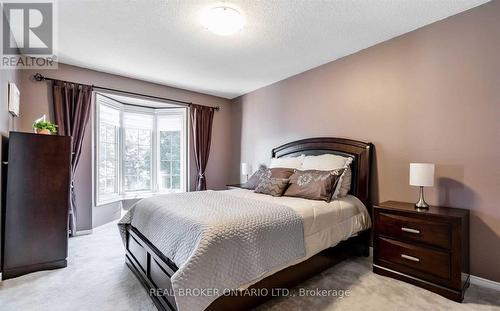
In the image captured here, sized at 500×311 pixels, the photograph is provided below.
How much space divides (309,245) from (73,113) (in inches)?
146

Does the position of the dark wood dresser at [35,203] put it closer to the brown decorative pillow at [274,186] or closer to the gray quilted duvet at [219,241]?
the gray quilted duvet at [219,241]

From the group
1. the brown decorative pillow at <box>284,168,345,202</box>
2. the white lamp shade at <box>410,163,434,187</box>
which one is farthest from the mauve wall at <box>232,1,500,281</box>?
the brown decorative pillow at <box>284,168,345,202</box>

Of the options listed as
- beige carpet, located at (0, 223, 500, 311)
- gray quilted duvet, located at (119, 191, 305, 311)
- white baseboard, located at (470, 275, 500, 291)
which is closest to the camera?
gray quilted duvet, located at (119, 191, 305, 311)

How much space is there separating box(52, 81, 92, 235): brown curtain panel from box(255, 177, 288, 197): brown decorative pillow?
271 cm

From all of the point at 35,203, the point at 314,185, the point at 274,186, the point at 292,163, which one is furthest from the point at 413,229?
the point at 35,203

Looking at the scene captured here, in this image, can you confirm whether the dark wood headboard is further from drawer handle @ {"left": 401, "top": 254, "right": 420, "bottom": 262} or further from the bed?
drawer handle @ {"left": 401, "top": 254, "right": 420, "bottom": 262}

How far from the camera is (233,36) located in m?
2.71

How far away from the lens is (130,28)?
8.30 feet

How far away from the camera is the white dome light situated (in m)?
2.20

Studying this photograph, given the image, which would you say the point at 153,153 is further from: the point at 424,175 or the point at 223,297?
the point at 424,175

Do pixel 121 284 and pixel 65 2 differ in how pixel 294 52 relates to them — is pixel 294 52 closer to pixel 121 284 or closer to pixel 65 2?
pixel 65 2

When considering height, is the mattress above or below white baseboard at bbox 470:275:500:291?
above

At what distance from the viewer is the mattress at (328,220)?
6.89 ft

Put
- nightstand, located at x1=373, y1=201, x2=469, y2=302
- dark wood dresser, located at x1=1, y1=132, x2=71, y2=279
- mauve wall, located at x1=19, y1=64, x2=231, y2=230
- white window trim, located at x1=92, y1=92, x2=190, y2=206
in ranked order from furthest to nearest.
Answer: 1. white window trim, located at x1=92, y1=92, x2=190, y2=206
2. mauve wall, located at x1=19, y1=64, x2=231, y2=230
3. dark wood dresser, located at x1=1, y1=132, x2=71, y2=279
4. nightstand, located at x1=373, y1=201, x2=469, y2=302
